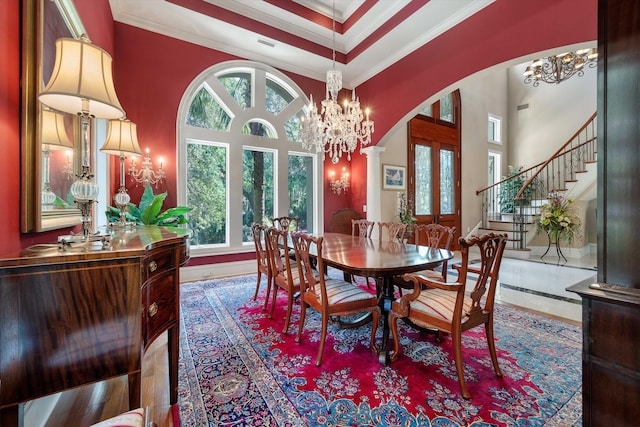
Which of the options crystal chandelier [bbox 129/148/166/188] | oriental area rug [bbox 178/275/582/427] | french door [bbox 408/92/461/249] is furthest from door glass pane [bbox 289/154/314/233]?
oriental area rug [bbox 178/275/582/427]

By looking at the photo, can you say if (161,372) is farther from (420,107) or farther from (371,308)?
(420,107)

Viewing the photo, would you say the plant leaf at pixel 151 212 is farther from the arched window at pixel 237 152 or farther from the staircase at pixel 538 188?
the staircase at pixel 538 188

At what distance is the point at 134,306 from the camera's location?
1144 millimetres

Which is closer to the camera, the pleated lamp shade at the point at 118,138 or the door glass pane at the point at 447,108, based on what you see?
the pleated lamp shade at the point at 118,138

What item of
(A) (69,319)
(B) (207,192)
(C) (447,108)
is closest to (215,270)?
(B) (207,192)

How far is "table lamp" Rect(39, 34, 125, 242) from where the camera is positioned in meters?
1.16

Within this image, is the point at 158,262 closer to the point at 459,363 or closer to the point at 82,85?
the point at 82,85

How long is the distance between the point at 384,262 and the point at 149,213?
2667mm

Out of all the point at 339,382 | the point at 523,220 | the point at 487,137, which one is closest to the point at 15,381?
the point at 339,382

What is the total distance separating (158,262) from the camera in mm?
1434

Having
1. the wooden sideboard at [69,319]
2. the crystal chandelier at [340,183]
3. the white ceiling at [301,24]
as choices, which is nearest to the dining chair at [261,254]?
the wooden sideboard at [69,319]

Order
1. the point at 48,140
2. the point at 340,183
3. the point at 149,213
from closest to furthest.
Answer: the point at 48,140, the point at 149,213, the point at 340,183

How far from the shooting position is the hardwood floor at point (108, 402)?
4.90 feet

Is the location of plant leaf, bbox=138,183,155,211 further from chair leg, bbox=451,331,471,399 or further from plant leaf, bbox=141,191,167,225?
chair leg, bbox=451,331,471,399
